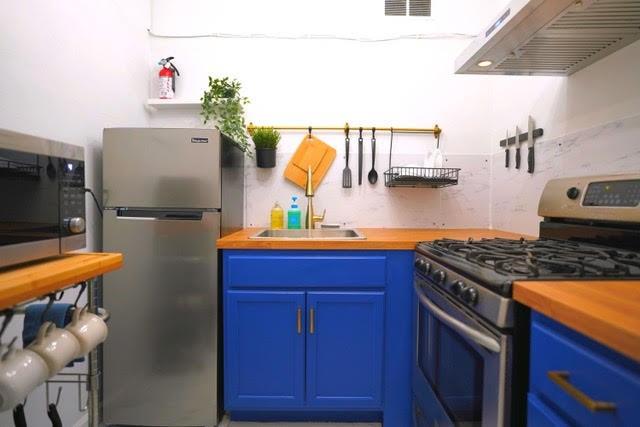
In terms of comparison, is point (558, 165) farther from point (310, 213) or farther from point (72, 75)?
point (72, 75)

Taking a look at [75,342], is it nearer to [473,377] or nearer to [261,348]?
[261,348]

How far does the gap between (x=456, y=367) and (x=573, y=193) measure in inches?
31.1

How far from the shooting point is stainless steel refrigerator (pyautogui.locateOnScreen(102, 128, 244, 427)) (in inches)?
60.9

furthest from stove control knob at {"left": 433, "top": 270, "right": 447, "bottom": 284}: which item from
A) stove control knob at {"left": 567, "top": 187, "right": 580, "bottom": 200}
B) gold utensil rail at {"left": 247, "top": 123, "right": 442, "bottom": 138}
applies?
gold utensil rail at {"left": 247, "top": 123, "right": 442, "bottom": 138}

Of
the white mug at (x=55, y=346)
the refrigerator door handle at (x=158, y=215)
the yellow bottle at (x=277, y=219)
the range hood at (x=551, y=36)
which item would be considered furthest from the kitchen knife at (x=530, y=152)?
the white mug at (x=55, y=346)

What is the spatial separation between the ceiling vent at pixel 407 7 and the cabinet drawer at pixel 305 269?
165cm

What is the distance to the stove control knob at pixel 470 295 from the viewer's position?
90 cm

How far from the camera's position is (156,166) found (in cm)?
155

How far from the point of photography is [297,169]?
7.00 feet

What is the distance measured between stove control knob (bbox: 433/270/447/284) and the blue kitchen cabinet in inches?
13.8

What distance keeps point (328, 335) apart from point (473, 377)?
2.34ft

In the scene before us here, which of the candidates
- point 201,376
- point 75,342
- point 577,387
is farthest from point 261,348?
point 577,387

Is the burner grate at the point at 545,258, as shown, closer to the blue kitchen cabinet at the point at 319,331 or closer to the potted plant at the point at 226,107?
the blue kitchen cabinet at the point at 319,331

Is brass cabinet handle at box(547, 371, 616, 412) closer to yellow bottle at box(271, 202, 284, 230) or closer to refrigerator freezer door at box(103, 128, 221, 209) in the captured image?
→ refrigerator freezer door at box(103, 128, 221, 209)
